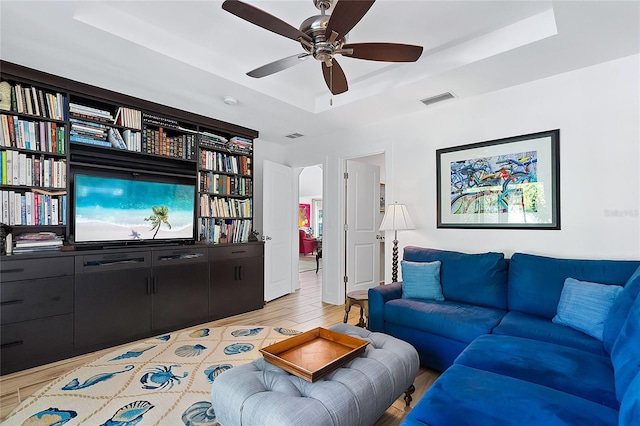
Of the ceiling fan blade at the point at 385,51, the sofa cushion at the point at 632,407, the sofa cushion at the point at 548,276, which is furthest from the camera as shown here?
the sofa cushion at the point at 548,276

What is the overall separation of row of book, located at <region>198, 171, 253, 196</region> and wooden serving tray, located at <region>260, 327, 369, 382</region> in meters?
2.53

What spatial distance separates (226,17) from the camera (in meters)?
2.24

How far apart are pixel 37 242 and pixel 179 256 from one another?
46.4 inches

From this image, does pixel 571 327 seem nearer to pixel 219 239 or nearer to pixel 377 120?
pixel 377 120

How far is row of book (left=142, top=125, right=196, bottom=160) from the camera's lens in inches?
131

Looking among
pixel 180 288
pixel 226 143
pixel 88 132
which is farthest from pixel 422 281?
pixel 88 132

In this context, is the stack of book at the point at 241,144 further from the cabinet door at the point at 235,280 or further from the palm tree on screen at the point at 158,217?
the cabinet door at the point at 235,280

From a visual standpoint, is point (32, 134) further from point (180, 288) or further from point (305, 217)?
point (305, 217)

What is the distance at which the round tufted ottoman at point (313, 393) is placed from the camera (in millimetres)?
1312

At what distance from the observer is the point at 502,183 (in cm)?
302

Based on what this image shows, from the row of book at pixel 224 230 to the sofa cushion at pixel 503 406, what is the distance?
3169mm

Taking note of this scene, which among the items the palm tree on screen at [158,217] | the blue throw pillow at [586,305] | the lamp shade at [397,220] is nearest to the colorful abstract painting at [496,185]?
the lamp shade at [397,220]

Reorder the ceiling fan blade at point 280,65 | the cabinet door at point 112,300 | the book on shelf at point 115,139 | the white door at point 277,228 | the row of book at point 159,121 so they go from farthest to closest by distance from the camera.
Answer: the white door at point 277,228, the row of book at point 159,121, the book on shelf at point 115,139, the cabinet door at point 112,300, the ceiling fan blade at point 280,65

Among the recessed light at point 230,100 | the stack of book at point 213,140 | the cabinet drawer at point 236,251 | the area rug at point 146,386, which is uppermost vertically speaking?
the recessed light at point 230,100
